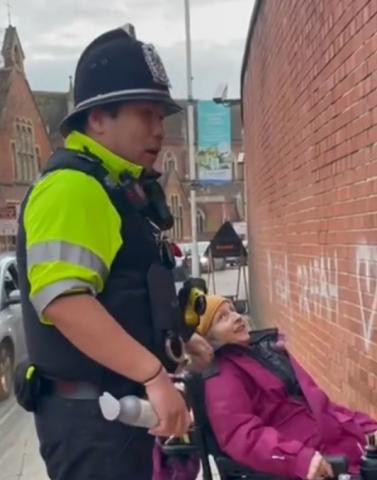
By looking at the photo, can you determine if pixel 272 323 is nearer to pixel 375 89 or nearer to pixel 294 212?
pixel 294 212

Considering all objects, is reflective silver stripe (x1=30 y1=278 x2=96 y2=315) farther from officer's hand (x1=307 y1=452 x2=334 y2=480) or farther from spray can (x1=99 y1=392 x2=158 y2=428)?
officer's hand (x1=307 y1=452 x2=334 y2=480)

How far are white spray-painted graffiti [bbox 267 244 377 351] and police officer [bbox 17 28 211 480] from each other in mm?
1927

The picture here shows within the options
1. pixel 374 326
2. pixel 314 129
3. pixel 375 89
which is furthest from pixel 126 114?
pixel 314 129

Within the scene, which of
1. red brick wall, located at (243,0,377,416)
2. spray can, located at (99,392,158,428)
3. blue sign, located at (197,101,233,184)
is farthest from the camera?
A: blue sign, located at (197,101,233,184)

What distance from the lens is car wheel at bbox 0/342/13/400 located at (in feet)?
35.2

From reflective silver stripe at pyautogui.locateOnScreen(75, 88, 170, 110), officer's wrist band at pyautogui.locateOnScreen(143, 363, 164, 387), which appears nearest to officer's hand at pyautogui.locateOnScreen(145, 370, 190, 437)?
officer's wrist band at pyautogui.locateOnScreen(143, 363, 164, 387)

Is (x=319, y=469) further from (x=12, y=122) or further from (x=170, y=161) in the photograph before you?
(x=170, y=161)

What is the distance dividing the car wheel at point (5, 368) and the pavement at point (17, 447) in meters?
0.13

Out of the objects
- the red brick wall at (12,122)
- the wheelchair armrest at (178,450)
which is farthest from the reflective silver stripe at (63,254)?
the red brick wall at (12,122)

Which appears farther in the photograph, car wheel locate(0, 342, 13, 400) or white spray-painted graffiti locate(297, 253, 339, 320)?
car wheel locate(0, 342, 13, 400)

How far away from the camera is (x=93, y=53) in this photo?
270 centimetres

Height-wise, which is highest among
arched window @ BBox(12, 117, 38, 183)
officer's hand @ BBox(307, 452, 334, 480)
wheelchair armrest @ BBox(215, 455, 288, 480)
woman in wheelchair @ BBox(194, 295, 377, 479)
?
arched window @ BBox(12, 117, 38, 183)

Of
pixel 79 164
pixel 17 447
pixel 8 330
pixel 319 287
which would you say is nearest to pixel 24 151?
pixel 8 330

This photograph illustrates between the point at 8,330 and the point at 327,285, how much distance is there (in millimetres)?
6150
